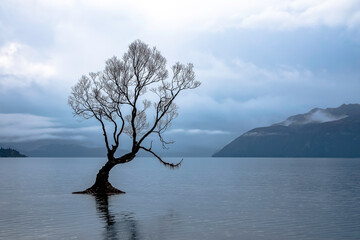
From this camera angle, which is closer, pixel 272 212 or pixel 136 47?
pixel 272 212

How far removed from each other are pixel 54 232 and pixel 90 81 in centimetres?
2668

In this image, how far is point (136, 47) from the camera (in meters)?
46.7

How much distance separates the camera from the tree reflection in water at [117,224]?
24312 millimetres

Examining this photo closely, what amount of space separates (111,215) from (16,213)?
8.85m

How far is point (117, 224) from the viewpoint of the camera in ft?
93.3

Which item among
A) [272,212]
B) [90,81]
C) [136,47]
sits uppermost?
[136,47]

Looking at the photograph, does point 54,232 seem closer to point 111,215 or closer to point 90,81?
point 111,215

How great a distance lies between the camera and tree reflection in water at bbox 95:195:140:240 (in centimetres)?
2431

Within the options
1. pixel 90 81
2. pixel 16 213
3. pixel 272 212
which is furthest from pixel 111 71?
pixel 272 212

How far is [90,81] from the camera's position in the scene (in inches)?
1929

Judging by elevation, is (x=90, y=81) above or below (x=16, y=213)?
above

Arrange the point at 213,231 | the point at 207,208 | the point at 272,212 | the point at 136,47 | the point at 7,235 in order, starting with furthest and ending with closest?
the point at 136,47
the point at 207,208
the point at 272,212
the point at 213,231
the point at 7,235

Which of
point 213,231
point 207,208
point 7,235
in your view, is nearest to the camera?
point 7,235

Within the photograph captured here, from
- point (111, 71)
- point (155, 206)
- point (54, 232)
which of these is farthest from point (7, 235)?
point (111, 71)
